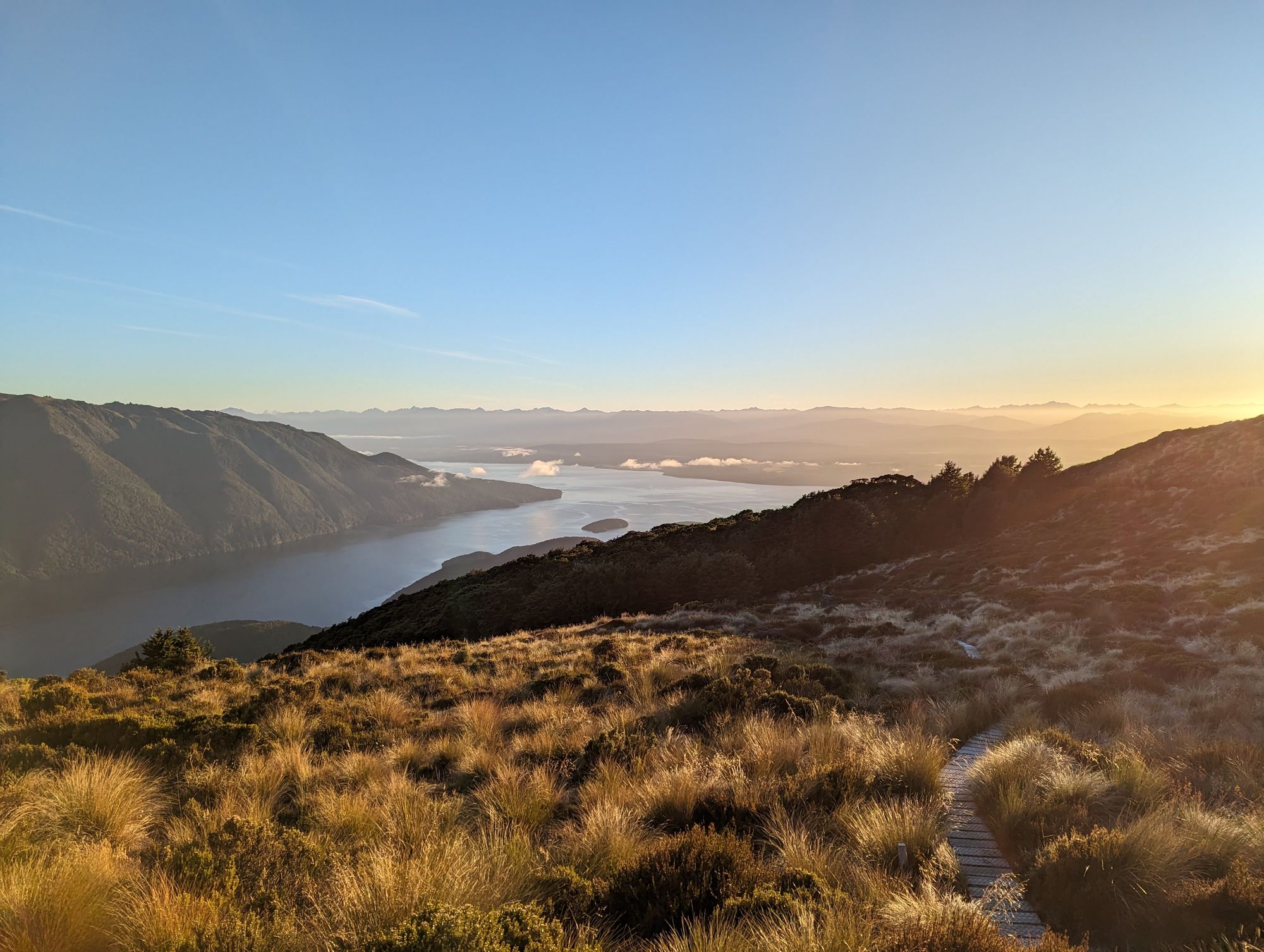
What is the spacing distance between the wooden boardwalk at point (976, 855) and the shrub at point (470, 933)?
256 cm

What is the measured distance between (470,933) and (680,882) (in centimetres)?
147

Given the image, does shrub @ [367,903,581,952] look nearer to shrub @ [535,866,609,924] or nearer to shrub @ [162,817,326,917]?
shrub @ [535,866,609,924]

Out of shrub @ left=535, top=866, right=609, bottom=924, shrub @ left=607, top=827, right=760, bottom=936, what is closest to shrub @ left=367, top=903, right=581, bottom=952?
shrub @ left=535, top=866, right=609, bottom=924

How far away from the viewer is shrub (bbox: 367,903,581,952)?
2551 mm

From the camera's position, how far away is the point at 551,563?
1816 inches

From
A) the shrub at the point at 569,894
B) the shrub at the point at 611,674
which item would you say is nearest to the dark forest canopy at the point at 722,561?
the shrub at the point at 611,674

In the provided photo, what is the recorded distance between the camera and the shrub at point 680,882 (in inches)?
132

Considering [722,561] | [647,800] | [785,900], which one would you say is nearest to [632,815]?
[647,800]

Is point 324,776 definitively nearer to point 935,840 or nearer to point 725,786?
point 725,786

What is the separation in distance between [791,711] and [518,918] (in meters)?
5.83

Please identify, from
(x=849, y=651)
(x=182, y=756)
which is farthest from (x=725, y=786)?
(x=849, y=651)

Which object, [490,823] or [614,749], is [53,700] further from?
[614,749]

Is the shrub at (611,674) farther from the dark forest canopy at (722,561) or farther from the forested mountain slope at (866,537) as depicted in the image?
the dark forest canopy at (722,561)

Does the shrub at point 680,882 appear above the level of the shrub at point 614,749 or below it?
above
